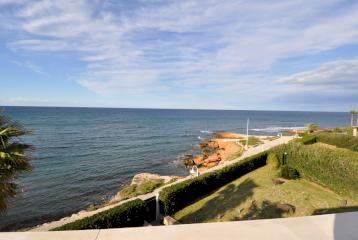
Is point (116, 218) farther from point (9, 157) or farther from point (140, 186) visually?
point (140, 186)

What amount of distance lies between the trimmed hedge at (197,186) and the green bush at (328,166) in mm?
3317

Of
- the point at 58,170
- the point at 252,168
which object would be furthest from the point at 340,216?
the point at 58,170

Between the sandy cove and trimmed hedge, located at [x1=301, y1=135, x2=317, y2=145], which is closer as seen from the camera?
trimmed hedge, located at [x1=301, y1=135, x2=317, y2=145]

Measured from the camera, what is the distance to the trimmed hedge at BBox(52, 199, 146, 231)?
9.75 m

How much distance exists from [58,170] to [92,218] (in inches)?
745

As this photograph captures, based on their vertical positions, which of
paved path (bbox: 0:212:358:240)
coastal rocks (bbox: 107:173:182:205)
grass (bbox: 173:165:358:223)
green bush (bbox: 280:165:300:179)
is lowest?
coastal rocks (bbox: 107:173:182:205)

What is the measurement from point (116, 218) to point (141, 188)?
9.78 m

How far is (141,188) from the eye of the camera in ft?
68.0

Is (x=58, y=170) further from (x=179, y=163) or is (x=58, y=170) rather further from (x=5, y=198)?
(x=5, y=198)

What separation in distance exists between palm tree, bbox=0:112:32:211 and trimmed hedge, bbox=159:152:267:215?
841 cm

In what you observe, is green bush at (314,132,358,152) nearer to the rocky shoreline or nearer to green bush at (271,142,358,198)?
green bush at (271,142,358,198)

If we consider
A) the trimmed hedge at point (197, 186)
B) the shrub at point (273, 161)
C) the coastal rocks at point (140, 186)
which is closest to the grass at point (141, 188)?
the coastal rocks at point (140, 186)

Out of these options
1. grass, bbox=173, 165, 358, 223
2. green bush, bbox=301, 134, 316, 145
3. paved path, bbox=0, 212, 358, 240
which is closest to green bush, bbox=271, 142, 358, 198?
grass, bbox=173, 165, 358, 223

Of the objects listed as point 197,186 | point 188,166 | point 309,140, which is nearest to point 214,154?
point 188,166
